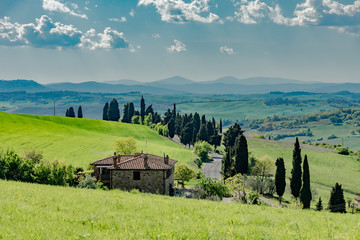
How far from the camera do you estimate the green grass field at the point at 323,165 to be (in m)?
99.8

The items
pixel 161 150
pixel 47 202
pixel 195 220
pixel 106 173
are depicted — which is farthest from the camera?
pixel 161 150

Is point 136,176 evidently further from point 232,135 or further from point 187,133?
point 187,133

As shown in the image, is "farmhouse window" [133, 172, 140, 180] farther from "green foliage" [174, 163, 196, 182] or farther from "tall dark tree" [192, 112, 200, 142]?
"tall dark tree" [192, 112, 200, 142]

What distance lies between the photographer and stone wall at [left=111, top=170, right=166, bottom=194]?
56406mm

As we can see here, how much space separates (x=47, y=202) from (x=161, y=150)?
100 meters

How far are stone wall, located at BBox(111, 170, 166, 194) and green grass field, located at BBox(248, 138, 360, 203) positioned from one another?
134 ft

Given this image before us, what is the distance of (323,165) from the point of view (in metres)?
131

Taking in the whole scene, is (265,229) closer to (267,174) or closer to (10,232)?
(10,232)

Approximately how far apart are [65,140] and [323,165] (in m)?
97.1

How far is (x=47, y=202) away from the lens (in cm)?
1652

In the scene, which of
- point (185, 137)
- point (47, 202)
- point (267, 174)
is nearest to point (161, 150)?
point (267, 174)

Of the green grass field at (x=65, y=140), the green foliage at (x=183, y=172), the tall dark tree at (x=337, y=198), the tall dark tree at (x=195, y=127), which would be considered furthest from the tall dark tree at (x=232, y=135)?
the tall dark tree at (x=337, y=198)

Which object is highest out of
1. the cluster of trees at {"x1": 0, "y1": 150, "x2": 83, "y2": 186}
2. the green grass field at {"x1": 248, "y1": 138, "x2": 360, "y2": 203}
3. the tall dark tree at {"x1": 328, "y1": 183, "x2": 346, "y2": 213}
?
the cluster of trees at {"x1": 0, "y1": 150, "x2": 83, "y2": 186}

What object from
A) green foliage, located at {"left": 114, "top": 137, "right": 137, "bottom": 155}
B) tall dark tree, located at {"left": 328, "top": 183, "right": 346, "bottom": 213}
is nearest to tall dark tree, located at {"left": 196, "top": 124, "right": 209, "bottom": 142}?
green foliage, located at {"left": 114, "top": 137, "right": 137, "bottom": 155}
